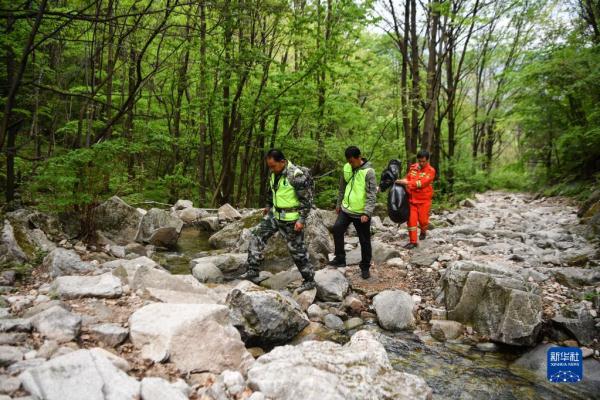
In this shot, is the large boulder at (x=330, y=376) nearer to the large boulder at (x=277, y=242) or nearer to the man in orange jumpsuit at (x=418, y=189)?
the large boulder at (x=277, y=242)

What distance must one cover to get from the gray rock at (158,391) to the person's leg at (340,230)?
436 centimetres

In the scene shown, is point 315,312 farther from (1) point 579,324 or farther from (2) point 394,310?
(1) point 579,324

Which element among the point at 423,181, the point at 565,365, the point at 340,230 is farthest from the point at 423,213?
the point at 565,365

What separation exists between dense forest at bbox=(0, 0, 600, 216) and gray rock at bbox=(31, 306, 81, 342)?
3620 millimetres

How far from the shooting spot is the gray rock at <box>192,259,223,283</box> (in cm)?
645

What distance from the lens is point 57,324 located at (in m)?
3.42

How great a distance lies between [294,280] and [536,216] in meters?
9.58

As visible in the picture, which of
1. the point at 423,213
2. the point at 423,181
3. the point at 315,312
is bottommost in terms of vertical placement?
the point at 315,312

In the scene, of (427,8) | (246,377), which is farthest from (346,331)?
(427,8)

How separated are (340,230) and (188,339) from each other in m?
3.84

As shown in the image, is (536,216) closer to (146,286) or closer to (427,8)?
(427,8)

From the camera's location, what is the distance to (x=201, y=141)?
13070mm

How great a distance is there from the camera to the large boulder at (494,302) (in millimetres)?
4828

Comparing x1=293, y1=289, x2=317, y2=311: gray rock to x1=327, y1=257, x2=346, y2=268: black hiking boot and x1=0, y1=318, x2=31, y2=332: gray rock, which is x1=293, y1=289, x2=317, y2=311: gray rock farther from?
x1=0, y1=318, x2=31, y2=332: gray rock
